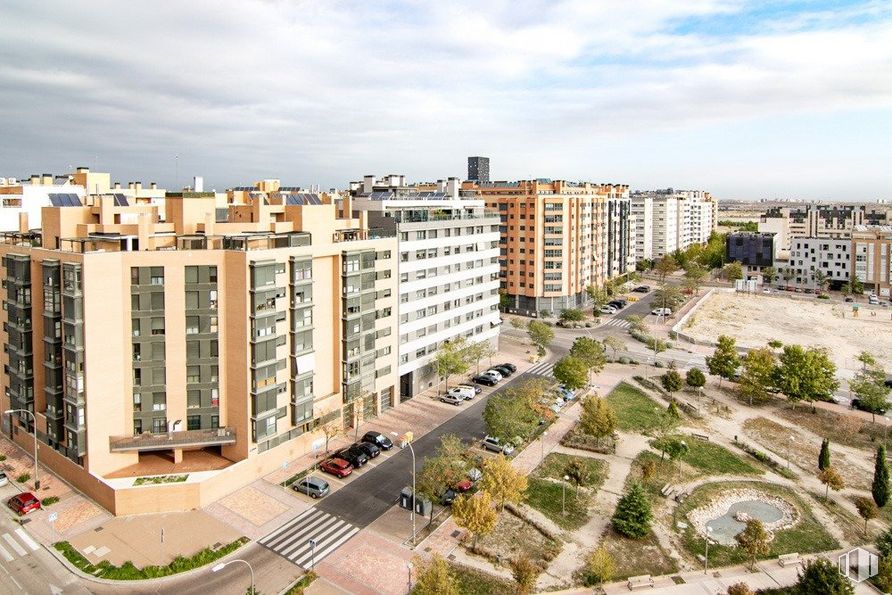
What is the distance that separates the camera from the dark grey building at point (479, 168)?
509 feet

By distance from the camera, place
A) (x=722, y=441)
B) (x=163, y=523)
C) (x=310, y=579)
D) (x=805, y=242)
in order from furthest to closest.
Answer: (x=805, y=242)
(x=722, y=441)
(x=163, y=523)
(x=310, y=579)

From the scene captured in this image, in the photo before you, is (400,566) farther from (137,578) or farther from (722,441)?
(722,441)

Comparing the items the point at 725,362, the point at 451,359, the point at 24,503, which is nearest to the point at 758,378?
the point at 725,362

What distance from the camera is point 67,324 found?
4241 centimetres

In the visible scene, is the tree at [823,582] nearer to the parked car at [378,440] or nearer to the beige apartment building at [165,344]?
the parked car at [378,440]

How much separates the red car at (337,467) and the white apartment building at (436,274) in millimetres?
16871

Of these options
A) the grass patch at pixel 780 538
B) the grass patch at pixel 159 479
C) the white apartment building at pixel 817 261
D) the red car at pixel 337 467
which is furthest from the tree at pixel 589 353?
the white apartment building at pixel 817 261

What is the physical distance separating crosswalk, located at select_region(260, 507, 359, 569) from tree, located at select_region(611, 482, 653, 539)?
18.2m

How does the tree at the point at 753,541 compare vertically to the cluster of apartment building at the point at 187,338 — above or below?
below

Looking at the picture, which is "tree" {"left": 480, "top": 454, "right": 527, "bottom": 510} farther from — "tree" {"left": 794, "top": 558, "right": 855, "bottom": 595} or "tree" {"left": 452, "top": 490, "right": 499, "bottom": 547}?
"tree" {"left": 794, "top": 558, "right": 855, "bottom": 595}

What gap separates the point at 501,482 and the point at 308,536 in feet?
44.2

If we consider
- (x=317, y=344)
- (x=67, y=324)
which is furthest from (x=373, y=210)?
(x=67, y=324)

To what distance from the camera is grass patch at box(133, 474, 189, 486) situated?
139 ft

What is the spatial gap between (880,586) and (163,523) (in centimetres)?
4621
